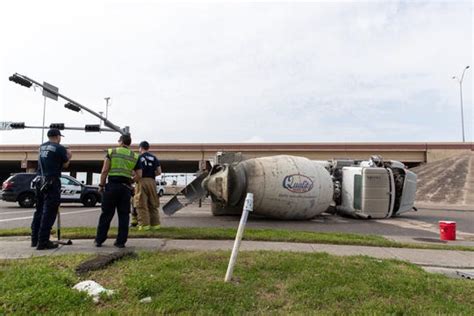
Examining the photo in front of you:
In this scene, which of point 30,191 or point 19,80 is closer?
point 19,80

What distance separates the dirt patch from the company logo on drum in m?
20.8

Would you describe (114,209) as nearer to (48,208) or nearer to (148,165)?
(48,208)

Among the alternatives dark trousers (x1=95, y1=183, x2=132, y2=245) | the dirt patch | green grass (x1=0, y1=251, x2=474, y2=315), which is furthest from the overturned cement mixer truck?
the dirt patch

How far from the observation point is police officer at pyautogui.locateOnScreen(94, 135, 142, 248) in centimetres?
687

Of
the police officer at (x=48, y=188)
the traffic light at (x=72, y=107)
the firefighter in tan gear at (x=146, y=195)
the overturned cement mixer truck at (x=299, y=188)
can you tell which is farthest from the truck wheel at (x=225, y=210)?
the traffic light at (x=72, y=107)

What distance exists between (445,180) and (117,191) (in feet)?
117

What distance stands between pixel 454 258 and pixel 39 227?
7509 mm

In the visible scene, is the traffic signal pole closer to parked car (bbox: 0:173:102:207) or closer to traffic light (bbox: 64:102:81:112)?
traffic light (bbox: 64:102:81:112)

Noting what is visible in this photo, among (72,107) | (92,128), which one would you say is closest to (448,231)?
(72,107)

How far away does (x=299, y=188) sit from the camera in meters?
12.8

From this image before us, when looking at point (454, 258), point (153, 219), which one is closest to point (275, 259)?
point (454, 258)

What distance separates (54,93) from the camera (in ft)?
65.6

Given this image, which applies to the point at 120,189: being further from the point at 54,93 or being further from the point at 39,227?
the point at 54,93

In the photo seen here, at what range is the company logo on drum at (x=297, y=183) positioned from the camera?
12.7 m
